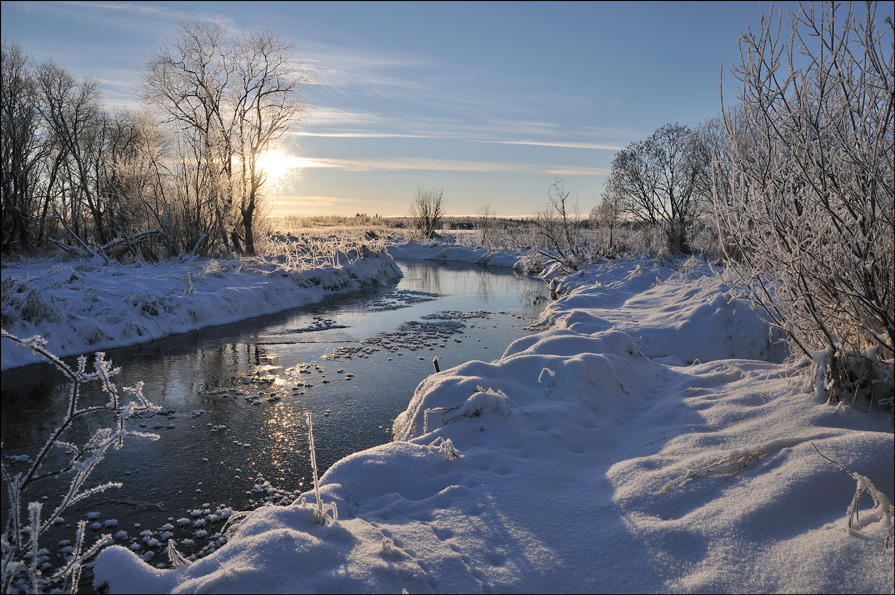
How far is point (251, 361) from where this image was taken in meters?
8.89

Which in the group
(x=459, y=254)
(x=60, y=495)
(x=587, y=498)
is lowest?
(x=60, y=495)

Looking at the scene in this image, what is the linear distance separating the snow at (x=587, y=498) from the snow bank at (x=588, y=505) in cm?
1

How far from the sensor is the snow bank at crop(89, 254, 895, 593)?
8.36 ft

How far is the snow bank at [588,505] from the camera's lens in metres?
2.55

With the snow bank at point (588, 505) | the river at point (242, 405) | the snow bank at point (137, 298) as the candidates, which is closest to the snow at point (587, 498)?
the snow bank at point (588, 505)

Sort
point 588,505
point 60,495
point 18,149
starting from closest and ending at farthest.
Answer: point 588,505 → point 60,495 → point 18,149

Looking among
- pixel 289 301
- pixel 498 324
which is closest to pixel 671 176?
pixel 498 324

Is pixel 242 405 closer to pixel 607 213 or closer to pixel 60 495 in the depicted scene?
pixel 60 495

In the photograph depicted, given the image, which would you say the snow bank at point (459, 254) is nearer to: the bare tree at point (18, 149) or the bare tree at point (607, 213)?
the bare tree at point (607, 213)

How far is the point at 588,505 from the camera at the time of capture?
3381 millimetres

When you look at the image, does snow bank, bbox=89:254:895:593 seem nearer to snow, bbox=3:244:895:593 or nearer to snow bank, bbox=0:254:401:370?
snow, bbox=3:244:895:593

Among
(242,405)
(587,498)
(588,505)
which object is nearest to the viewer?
(588,505)

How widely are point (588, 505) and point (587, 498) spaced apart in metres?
0.11

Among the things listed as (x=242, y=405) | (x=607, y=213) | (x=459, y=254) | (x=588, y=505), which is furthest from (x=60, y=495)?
(x=459, y=254)
